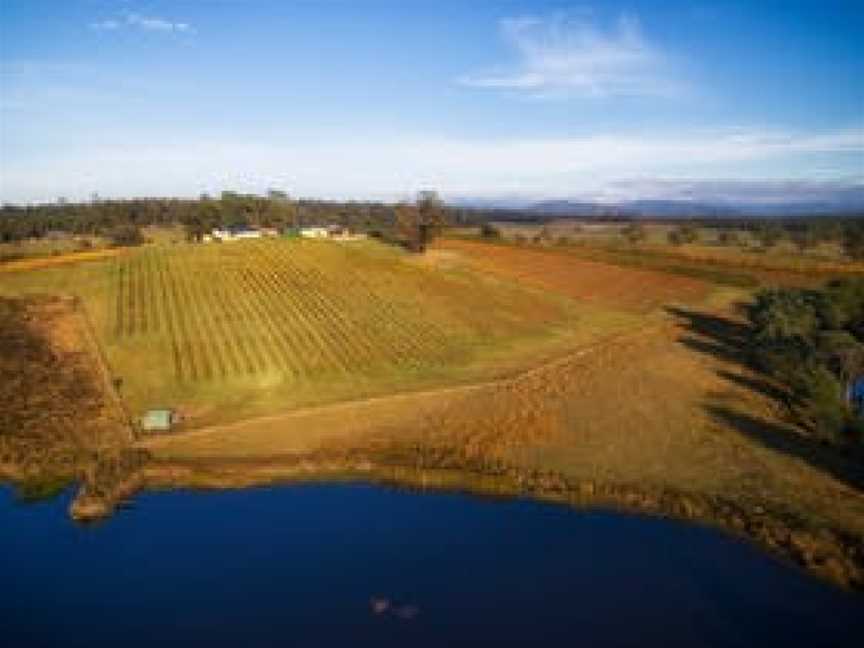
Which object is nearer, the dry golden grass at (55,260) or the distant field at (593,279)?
the distant field at (593,279)

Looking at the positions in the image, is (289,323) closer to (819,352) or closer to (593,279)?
(593,279)

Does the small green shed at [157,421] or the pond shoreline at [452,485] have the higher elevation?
the small green shed at [157,421]

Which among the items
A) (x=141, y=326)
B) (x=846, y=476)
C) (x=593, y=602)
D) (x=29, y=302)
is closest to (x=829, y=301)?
(x=846, y=476)

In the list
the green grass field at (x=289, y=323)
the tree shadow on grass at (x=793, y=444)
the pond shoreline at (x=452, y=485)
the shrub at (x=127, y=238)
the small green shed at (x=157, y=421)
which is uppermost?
the shrub at (x=127, y=238)

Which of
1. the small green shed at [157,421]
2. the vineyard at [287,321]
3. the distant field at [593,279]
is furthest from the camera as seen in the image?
the distant field at [593,279]

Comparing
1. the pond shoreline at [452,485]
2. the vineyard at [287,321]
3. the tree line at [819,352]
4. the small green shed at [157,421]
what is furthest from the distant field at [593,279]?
the small green shed at [157,421]

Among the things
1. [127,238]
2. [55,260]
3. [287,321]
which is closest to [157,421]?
[287,321]

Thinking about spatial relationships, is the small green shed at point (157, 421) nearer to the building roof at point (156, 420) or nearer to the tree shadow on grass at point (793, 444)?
the building roof at point (156, 420)
